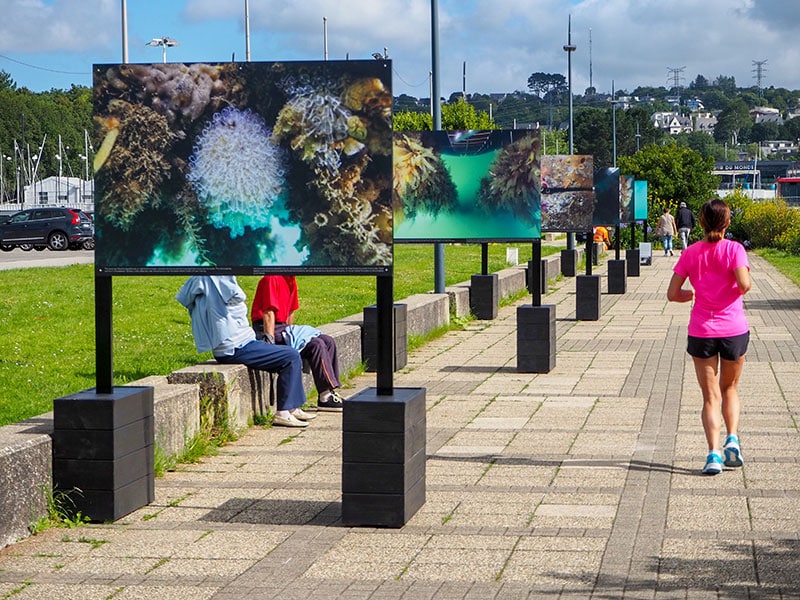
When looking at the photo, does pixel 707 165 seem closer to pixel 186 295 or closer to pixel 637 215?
pixel 637 215

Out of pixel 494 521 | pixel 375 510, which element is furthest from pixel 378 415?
pixel 494 521

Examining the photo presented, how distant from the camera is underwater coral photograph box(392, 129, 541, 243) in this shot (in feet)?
48.2

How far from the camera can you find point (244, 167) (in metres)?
7.28

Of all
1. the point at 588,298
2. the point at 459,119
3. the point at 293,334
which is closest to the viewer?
the point at 293,334

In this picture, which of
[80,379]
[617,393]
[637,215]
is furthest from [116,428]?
[637,215]

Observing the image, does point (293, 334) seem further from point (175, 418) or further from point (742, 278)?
point (742, 278)

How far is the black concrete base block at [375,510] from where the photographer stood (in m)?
6.95

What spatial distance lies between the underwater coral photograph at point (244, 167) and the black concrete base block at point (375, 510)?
1096 millimetres

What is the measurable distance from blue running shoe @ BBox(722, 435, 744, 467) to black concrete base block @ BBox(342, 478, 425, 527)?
7.73ft

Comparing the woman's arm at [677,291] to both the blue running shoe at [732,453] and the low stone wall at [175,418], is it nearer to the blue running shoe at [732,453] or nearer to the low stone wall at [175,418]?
the blue running shoe at [732,453]

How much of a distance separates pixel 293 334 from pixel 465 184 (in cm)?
468

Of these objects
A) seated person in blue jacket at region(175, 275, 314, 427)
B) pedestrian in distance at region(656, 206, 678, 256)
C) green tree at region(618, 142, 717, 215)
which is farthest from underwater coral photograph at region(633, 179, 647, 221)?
seated person in blue jacket at region(175, 275, 314, 427)

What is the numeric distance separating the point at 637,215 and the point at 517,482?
27.8 metres

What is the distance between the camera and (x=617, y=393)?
474 inches
